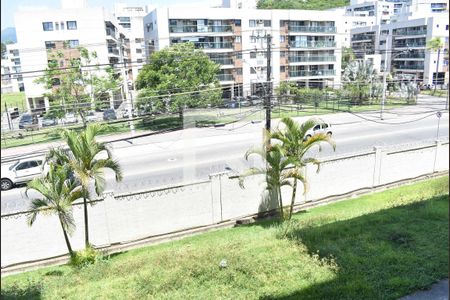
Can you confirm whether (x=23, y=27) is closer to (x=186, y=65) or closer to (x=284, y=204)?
(x=186, y=65)

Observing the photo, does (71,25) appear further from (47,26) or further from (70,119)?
(70,119)

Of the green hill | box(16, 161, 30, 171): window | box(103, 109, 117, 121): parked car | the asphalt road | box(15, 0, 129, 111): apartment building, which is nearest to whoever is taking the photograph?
box(16, 161, 30, 171): window

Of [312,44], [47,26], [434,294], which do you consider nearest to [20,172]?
[434,294]

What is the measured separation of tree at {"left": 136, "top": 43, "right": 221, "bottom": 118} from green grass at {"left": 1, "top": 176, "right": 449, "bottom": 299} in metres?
18.3

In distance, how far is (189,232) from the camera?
12.0 m

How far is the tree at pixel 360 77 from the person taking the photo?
34875 millimetres

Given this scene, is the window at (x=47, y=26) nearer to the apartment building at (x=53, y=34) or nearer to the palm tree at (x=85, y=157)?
the apartment building at (x=53, y=34)

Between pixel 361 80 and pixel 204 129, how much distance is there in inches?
613

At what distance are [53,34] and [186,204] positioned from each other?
24801 millimetres

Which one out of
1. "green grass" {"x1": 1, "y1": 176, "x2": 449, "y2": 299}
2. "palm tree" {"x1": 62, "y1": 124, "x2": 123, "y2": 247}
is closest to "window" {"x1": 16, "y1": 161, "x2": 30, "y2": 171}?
"green grass" {"x1": 1, "y1": 176, "x2": 449, "y2": 299}

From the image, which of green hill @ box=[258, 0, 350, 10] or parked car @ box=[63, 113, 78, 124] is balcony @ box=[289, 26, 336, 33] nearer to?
green hill @ box=[258, 0, 350, 10]

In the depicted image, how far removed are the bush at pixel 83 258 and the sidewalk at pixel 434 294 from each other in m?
6.91

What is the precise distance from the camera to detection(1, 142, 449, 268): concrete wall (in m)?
10.3

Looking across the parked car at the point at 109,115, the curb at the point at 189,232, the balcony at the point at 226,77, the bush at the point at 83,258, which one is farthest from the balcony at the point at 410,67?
the bush at the point at 83,258
